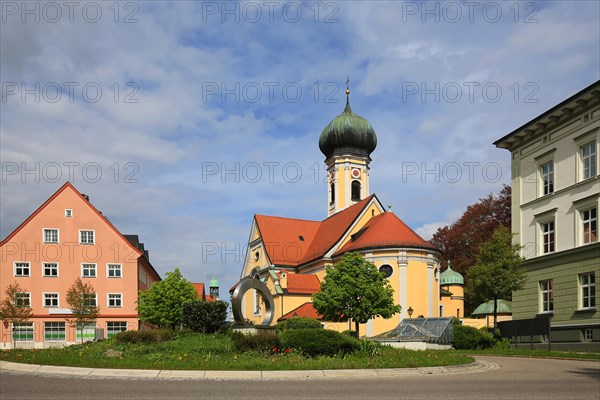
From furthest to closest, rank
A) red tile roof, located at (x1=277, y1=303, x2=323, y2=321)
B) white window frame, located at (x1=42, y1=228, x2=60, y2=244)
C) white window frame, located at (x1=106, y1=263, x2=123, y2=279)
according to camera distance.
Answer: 1. white window frame, located at (x1=106, y1=263, x2=123, y2=279)
2. white window frame, located at (x1=42, y1=228, x2=60, y2=244)
3. red tile roof, located at (x1=277, y1=303, x2=323, y2=321)

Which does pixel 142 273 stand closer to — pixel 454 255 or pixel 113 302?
pixel 113 302

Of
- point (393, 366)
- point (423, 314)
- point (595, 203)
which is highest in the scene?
point (595, 203)

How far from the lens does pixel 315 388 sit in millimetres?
13000

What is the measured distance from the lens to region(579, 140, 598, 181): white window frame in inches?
1122

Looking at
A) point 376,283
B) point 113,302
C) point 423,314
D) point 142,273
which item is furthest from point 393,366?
point 142,273

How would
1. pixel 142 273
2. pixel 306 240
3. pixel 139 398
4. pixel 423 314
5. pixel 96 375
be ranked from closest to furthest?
pixel 139 398, pixel 96 375, pixel 423 314, pixel 142 273, pixel 306 240

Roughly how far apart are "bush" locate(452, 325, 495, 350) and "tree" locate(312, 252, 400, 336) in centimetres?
799

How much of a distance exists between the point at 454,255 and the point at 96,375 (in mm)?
59545

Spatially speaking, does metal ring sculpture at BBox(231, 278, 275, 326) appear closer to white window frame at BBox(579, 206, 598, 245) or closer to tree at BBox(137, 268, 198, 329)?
white window frame at BBox(579, 206, 598, 245)

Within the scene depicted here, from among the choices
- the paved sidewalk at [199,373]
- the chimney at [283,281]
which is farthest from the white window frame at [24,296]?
the paved sidewalk at [199,373]

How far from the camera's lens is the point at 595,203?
2850cm

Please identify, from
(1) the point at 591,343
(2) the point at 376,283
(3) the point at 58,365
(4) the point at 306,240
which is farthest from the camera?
(4) the point at 306,240

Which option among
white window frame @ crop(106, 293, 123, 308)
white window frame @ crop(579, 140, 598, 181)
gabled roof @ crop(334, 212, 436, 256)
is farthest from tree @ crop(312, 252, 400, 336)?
white window frame @ crop(106, 293, 123, 308)

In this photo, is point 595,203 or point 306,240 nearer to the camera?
point 595,203
